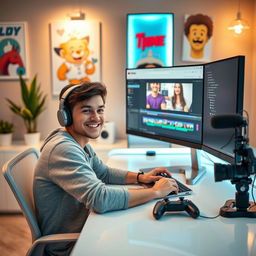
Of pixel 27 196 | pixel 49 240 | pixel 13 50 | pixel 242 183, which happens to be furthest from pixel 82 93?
pixel 13 50

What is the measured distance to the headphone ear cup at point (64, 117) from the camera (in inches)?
56.0

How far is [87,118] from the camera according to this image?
1.45 m

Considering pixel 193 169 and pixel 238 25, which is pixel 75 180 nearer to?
pixel 193 169

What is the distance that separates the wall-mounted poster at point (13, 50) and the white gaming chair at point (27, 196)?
218 cm

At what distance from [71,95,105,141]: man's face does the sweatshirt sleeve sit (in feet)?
0.53

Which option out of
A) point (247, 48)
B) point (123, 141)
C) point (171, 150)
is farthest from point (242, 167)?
point (247, 48)

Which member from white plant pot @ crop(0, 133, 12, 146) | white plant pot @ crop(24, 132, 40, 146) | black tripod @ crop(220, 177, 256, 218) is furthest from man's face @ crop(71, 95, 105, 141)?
white plant pot @ crop(0, 133, 12, 146)

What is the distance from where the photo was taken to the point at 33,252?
4.17ft

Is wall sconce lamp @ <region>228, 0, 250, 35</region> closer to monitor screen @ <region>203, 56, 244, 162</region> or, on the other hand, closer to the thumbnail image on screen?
the thumbnail image on screen

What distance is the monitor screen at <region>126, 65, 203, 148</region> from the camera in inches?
64.8

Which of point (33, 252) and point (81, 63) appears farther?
point (81, 63)

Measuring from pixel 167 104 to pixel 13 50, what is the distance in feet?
7.48

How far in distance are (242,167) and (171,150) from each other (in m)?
1.21

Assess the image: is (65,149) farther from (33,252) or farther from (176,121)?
(176,121)
